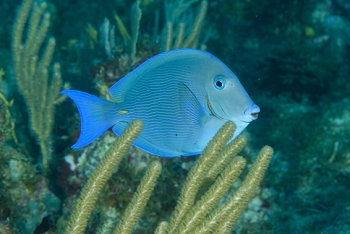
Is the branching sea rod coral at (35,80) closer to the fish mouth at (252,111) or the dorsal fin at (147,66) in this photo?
the dorsal fin at (147,66)

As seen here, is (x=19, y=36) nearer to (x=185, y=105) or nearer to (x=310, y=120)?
(x=185, y=105)

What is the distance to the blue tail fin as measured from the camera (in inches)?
70.7

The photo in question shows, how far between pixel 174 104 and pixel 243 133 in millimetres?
2767

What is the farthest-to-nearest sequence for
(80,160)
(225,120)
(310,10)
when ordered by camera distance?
1. (310,10)
2. (80,160)
3. (225,120)

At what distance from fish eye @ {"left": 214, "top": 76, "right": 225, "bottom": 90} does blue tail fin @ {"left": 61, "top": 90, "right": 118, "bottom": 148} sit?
0.63 metres

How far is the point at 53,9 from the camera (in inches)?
269

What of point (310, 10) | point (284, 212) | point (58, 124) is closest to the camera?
point (284, 212)

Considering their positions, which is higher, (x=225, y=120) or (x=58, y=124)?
(x=225, y=120)

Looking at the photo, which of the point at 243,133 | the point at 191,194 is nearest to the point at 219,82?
the point at 191,194

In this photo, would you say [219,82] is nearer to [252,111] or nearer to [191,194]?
[252,111]

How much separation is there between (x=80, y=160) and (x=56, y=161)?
2.91 feet

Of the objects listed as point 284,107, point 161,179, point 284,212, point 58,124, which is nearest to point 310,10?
point 284,107

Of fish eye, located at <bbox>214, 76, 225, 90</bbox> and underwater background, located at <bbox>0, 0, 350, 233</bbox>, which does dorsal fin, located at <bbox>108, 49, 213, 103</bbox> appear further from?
underwater background, located at <bbox>0, 0, 350, 233</bbox>

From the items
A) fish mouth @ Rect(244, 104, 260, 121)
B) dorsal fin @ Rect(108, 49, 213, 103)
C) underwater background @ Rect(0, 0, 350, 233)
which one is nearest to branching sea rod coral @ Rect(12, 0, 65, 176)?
underwater background @ Rect(0, 0, 350, 233)
